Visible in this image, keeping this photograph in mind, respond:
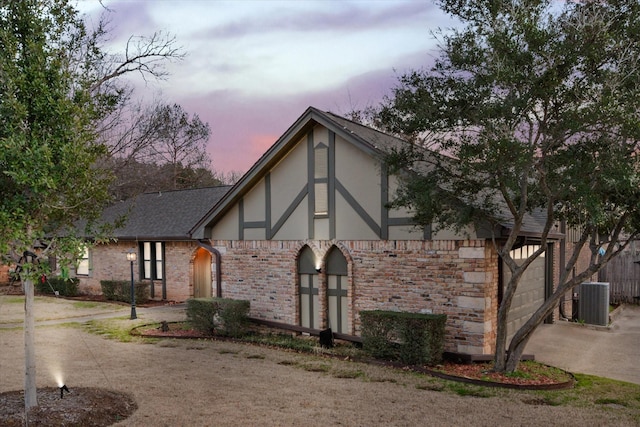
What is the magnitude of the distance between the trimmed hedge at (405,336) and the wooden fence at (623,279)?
500 inches

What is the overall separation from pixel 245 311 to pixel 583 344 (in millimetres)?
9023

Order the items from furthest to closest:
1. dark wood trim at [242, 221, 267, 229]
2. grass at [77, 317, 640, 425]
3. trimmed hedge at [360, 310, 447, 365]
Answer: dark wood trim at [242, 221, 267, 229] < trimmed hedge at [360, 310, 447, 365] < grass at [77, 317, 640, 425]

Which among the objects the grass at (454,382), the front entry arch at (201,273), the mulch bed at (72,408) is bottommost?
the grass at (454,382)

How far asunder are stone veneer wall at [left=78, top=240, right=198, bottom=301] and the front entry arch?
291mm

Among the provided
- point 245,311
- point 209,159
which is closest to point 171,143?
point 209,159

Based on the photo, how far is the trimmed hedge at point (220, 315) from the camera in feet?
45.8

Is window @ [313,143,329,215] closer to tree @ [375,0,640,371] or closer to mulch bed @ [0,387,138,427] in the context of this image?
tree @ [375,0,640,371]

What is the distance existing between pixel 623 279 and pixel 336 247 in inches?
532

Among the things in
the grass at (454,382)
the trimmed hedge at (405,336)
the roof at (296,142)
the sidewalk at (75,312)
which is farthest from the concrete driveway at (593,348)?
the sidewalk at (75,312)

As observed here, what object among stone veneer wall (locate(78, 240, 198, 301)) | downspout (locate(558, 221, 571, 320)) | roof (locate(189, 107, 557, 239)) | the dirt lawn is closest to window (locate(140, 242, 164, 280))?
stone veneer wall (locate(78, 240, 198, 301))

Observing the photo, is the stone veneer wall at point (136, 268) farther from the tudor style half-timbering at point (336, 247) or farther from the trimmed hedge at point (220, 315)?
the trimmed hedge at point (220, 315)

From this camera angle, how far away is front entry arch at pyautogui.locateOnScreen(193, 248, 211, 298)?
69.8 feet

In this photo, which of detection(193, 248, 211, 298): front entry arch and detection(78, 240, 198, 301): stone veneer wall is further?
detection(193, 248, 211, 298): front entry arch

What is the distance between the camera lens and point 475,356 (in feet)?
34.8
